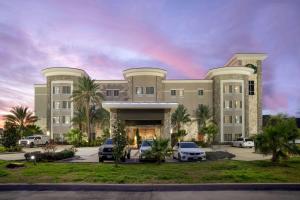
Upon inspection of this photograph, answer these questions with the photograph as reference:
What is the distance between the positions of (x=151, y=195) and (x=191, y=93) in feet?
205

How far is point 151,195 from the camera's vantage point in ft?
39.9

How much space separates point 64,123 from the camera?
72188 millimetres

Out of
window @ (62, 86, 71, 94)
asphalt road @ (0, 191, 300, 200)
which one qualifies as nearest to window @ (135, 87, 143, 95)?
window @ (62, 86, 71, 94)

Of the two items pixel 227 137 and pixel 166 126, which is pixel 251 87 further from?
pixel 166 126

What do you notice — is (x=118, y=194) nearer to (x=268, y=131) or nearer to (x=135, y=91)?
(x=268, y=131)

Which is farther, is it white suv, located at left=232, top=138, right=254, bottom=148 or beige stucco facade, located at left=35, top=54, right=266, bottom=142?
beige stucco facade, located at left=35, top=54, right=266, bottom=142

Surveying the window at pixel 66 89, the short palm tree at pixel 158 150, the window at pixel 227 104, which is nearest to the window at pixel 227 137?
the window at pixel 227 104

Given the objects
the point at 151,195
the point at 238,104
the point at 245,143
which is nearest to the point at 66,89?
the point at 238,104

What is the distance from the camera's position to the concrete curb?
1305cm

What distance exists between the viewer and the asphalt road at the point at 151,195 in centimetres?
1175

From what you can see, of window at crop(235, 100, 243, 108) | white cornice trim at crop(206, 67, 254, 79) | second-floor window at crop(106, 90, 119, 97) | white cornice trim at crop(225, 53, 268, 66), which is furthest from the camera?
second-floor window at crop(106, 90, 119, 97)

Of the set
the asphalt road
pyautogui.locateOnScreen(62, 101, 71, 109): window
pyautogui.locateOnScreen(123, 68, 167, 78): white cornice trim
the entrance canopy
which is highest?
pyautogui.locateOnScreen(123, 68, 167, 78): white cornice trim

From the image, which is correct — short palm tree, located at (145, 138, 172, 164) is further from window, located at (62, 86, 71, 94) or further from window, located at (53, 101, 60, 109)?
window, located at (53, 101, 60, 109)

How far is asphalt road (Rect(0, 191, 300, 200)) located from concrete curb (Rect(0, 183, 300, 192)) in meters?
0.40
